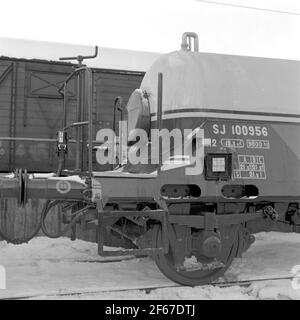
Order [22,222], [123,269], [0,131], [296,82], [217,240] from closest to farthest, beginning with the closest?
[217,240] < [296,82] < [123,269] < [22,222] < [0,131]

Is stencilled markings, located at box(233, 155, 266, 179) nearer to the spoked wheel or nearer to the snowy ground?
the spoked wheel

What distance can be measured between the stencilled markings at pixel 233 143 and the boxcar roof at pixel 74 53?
6.60 metres

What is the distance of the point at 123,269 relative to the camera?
20.0 ft

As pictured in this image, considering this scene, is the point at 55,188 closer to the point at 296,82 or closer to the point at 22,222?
the point at 296,82

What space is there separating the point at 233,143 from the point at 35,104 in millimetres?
6645

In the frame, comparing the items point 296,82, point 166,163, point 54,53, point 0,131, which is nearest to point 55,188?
point 166,163

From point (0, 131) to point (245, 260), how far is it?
6.47 metres

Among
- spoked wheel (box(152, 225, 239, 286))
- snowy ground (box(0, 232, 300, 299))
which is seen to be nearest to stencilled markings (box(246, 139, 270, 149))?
spoked wheel (box(152, 225, 239, 286))

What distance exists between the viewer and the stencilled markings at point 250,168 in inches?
195

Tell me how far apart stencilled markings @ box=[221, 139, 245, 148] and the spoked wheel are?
991mm

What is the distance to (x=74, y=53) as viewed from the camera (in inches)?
464
